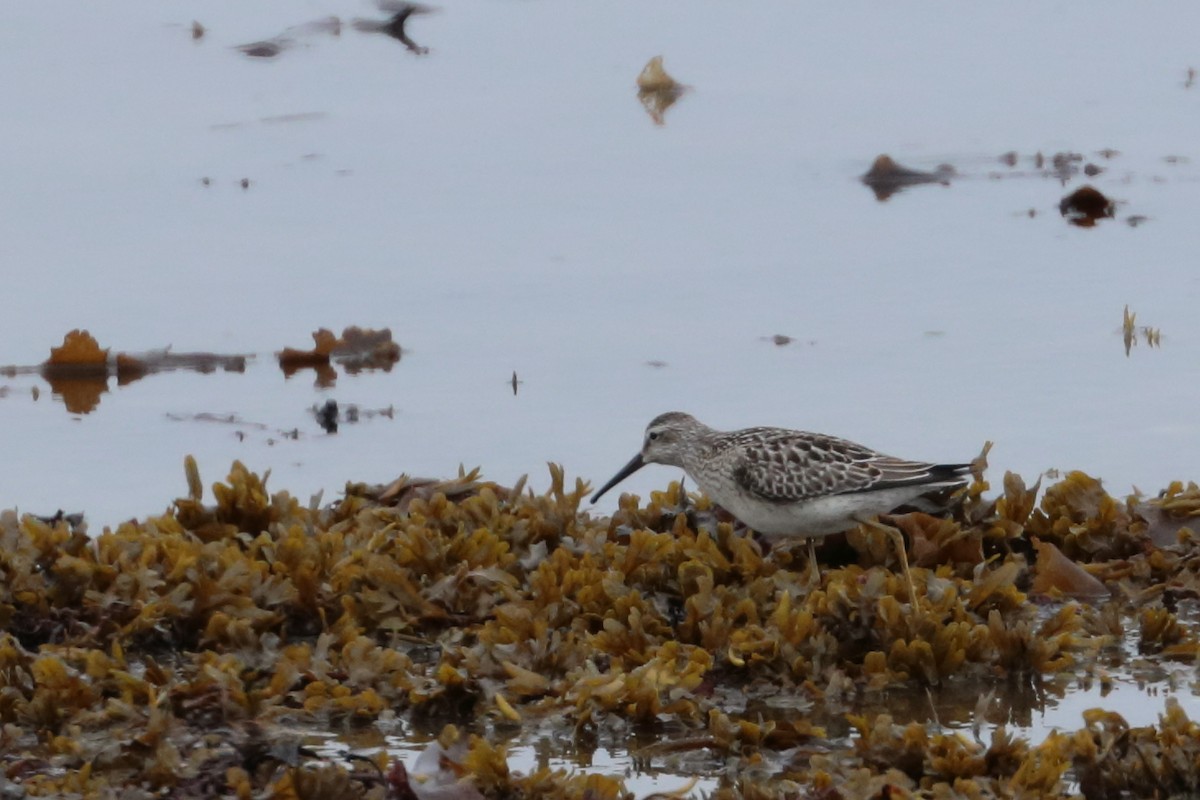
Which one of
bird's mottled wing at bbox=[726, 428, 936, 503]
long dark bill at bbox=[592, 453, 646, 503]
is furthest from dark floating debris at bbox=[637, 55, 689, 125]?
bird's mottled wing at bbox=[726, 428, 936, 503]

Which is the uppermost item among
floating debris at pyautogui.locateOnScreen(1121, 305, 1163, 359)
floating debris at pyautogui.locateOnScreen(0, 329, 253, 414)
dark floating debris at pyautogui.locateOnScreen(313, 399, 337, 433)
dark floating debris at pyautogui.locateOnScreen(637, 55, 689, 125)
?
dark floating debris at pyautogui.locateOnScreen(637, 55, 689, 125)

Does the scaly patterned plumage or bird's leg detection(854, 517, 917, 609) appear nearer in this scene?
bird's leg detection(854, 517, 917, 609)

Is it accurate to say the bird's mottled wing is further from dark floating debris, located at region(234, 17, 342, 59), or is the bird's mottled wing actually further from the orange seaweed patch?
dark floating debris, located at region(234, 17, 342, 59)

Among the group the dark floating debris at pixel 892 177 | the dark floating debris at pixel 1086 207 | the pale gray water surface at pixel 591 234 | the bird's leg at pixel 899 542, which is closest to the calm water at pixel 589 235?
the pale gray water surface at pixel 591 234

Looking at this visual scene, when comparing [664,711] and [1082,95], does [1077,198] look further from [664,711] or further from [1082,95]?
[664,711]

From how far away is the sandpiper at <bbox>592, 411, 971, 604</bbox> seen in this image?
7.45m

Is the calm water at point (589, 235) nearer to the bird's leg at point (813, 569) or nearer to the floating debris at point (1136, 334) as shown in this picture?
the floating debris at point (1136, 334)

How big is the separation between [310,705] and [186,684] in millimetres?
335

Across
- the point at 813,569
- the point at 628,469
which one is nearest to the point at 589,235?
the point at 628,469

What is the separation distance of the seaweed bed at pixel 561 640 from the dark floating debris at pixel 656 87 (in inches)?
335

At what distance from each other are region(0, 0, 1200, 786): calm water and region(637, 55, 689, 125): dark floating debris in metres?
0.24

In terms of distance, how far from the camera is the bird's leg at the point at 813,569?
707 cm

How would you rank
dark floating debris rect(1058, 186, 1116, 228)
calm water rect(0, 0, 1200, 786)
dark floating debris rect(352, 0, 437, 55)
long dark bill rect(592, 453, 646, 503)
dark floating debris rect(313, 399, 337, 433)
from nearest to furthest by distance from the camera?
long dark bill rect(592, 453, 646, 503) → calm water rect(0, 0, 1200, 786) → dark floating debris rect(313, 399, 337, 433) → dark floating debris rect(1058, 186, 1116, 228) → dark floating debris rect(352, 0, 437, 55)

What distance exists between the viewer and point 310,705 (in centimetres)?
614
